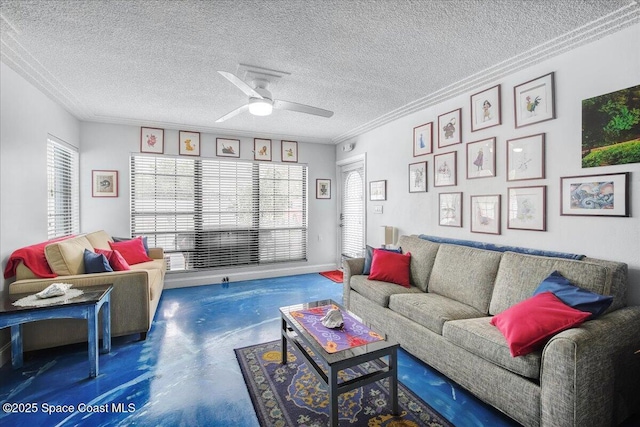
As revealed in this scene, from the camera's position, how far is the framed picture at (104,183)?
4.38 metres

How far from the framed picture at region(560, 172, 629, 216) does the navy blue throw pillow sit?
62cm

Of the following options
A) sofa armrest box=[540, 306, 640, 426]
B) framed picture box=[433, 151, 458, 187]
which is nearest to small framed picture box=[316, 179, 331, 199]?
framed picture box=[433, 151, 458, 187]

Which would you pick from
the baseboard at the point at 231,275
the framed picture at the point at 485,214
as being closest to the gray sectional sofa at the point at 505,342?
the framed picture at the point at 485,214

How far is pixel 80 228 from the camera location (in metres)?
4.30

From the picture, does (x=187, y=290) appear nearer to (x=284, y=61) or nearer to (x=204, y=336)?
(x=204, y=336)

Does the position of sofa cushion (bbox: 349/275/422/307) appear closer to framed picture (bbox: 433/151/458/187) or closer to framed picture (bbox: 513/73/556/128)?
framed picture (bbox: 433/151/458/187)

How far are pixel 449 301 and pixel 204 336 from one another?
2.47 m

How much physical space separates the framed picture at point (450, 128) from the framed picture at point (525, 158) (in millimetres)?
633

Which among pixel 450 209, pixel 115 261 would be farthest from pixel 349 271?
pixel 115 261

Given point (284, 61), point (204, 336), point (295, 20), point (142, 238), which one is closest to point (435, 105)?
point (284, 61)

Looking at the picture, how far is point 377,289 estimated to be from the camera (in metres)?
3.05

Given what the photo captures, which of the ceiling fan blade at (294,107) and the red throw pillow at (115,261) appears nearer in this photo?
the ceiling fan blade at (294,107)

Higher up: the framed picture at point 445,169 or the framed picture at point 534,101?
the framed picture at point 534,101

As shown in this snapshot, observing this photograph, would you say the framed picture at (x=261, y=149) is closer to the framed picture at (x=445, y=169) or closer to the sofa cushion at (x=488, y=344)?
the framed picture at (x=445, y=169)
